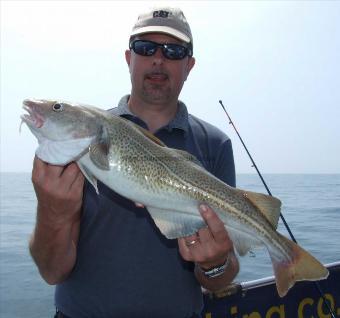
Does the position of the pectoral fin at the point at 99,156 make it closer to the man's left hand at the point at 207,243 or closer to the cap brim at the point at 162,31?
the man's left hand at the point at 207,243

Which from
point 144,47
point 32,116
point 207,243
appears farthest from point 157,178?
point 144,47

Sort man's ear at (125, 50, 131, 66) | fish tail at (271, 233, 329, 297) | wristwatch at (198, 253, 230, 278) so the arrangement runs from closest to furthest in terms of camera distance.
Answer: fish tail at (271, 233, 329, 297) < wristwatch at (198, 253, 230, 278) < man's ear at (125, 50, 131, 66)

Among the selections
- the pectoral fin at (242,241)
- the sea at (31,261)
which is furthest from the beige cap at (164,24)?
the sea at (31,261)

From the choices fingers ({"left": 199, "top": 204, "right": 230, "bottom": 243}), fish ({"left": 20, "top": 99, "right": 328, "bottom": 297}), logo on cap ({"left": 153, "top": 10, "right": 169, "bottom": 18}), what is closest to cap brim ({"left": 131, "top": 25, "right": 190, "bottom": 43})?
logo on cap ({"left": 153, "top": 10, "right": 169, "bottom": 18})

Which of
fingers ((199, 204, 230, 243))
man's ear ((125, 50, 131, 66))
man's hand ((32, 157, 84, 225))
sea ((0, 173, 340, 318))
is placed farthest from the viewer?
sea ((0, 173, 340, 318))

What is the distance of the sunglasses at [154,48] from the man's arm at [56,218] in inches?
55.2

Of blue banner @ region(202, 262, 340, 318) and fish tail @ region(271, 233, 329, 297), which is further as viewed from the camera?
blue banner @ region(202, 262, 340, 318)

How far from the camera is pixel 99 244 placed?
356cm

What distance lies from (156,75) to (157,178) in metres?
1.10

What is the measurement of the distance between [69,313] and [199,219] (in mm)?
1372

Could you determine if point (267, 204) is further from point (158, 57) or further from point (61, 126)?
point (61, 126)

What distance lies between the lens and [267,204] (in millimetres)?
3463

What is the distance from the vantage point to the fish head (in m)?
2.96

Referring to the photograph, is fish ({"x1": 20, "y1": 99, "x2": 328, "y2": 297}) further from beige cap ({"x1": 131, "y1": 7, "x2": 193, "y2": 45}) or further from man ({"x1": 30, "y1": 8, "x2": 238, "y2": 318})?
beige cap ({"x1": 131, "y1": 7, "x2": 193, "y2": 45})
